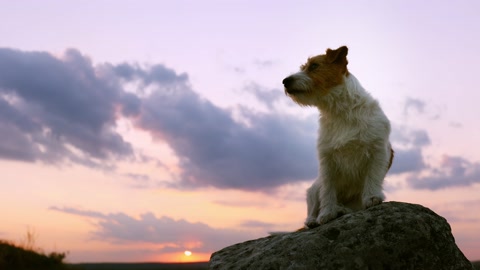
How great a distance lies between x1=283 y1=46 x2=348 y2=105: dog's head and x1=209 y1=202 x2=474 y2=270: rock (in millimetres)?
2094

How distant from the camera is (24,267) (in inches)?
692

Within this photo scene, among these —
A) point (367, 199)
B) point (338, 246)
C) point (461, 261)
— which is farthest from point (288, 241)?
point (461, 261)

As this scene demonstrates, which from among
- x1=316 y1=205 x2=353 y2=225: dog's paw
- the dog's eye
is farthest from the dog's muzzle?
x1=316 y1=205 x2=353 y2=225: dog's paw

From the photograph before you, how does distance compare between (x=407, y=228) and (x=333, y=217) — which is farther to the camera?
(x=333, y=217)

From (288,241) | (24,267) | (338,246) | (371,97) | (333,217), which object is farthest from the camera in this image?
(24,267)

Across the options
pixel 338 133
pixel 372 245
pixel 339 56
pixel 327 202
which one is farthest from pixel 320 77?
pixel 372 245

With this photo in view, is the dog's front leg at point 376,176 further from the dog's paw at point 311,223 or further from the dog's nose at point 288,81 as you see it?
the dog's nose at point 288,81

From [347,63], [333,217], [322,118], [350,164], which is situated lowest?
[333,217]

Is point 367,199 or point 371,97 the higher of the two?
point 371,97

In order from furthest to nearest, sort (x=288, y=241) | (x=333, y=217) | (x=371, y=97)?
1. (x=371, y=97)
2. (x=333, y=217)
3. (x=288, y=241)

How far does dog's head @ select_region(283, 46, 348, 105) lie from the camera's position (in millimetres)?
7777

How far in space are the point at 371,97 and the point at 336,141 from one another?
3.29 feet

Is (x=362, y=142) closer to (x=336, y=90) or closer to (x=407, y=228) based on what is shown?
(x=336, y=90)

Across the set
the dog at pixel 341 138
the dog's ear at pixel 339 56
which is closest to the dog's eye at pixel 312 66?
the dog at pixel 341 138
